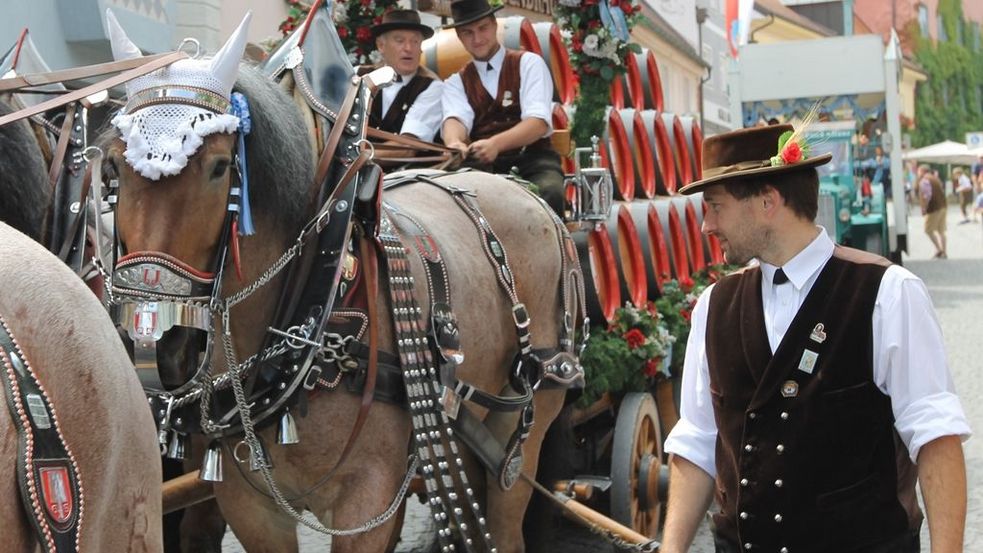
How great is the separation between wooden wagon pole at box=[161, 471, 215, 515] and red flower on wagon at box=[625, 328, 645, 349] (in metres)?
2.49

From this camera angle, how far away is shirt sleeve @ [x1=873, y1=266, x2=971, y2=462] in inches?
107

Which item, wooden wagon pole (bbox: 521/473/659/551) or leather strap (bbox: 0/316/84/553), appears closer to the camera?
leather strap (bbox: 0/316/84/553)

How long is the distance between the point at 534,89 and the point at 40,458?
410 centimetres

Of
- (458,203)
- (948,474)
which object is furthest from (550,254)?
(948,474)

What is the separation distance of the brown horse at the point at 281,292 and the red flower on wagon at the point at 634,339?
1.42 meters

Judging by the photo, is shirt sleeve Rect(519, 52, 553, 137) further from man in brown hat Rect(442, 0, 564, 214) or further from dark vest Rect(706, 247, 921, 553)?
dark vest Rect(706, 247, 921, 553)

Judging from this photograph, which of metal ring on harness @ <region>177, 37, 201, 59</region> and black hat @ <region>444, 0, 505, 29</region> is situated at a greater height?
black hat @ <region>444, 0, 505, 29</region>

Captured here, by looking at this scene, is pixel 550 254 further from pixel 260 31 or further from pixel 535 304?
pixel 260 31

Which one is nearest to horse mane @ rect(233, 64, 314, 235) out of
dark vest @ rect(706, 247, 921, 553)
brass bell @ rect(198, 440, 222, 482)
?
brass bell @ rect(198, 440, 222, 482)

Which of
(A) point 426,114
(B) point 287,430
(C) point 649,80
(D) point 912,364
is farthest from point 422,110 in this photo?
(D) point 912,364

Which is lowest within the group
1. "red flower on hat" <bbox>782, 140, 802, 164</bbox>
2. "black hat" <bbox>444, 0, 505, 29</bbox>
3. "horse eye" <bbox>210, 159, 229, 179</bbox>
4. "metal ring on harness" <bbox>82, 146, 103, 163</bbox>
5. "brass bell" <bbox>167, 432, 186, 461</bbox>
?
"brass bell" <bbox>167, 432, 186, 461</bbox>

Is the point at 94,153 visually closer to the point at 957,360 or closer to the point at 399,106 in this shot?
the point at 399,106

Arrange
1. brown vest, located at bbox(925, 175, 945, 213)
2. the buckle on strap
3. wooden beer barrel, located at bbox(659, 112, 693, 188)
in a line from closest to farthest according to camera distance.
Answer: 1. the buckle on strap
2. wooden beer barrel, located at bbox(659, 112, 693, 188)
3. brown vest, located at bbox(925, 175, 945, 213)

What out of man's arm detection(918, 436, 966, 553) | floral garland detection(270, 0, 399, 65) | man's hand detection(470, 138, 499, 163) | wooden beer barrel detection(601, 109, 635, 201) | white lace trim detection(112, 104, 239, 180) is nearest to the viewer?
man's arm detection(918, 436, 966, 553)
